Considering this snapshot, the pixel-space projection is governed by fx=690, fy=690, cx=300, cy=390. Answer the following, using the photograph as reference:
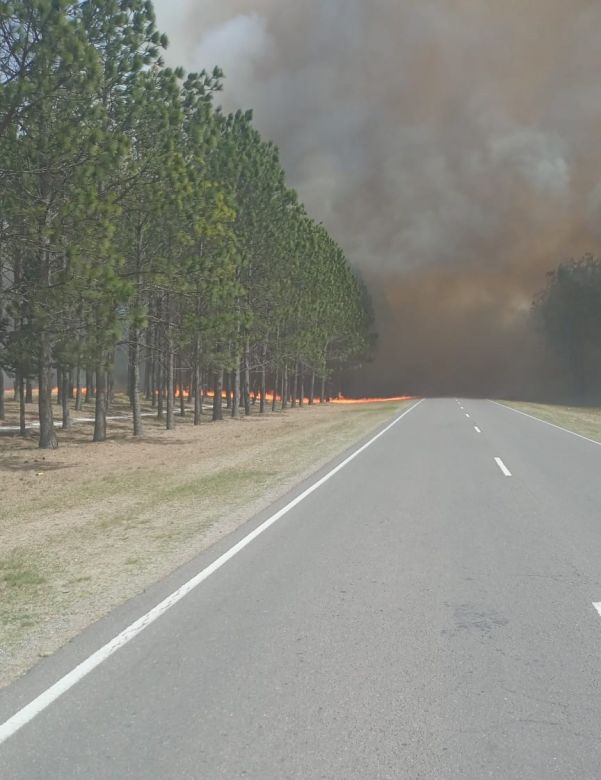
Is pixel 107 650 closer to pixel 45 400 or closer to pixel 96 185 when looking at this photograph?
pixel 96 185

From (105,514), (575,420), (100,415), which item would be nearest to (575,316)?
(575,420)

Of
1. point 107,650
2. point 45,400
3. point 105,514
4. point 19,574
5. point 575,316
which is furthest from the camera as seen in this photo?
point 575,316

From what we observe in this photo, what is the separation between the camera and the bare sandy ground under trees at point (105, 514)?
216 inches

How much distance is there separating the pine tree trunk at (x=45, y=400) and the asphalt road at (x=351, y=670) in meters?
12.4

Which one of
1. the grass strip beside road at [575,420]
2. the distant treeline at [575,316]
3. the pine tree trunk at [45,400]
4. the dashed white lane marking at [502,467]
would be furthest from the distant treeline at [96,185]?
the distant treeline at [575,316]

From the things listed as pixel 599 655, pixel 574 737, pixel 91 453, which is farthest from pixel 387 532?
pixel 91 453

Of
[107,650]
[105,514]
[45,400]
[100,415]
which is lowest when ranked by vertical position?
[105,514]

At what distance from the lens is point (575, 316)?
267 feet

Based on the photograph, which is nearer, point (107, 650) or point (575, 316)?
point (107, 650)

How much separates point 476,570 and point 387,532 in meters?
1.78

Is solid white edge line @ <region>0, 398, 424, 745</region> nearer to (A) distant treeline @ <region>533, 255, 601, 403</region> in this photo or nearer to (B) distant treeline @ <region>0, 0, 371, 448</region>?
(B) distant treeline @ <region>0, 0, 371, 448</region>

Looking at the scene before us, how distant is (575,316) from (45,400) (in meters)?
74.3

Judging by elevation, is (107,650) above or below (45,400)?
below

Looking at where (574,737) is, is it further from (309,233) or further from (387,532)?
(309,233)
